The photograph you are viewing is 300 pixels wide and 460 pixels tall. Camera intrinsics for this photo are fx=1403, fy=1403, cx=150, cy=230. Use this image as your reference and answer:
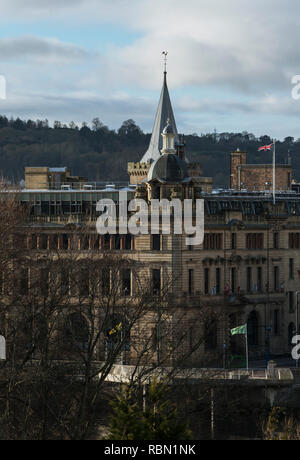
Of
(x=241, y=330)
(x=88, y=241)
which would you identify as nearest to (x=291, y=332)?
(x=241, y=330)

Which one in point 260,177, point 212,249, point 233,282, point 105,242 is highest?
point 260,177

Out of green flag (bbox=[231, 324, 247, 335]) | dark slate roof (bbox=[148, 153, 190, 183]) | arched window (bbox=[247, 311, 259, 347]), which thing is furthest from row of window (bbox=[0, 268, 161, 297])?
arched window (bbox=[247, 311, 259, 347])

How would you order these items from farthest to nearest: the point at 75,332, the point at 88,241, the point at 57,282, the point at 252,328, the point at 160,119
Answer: the point at 160,119, the point at 252,328, the point at 88,241, the point at 57,282, the point at 75,332

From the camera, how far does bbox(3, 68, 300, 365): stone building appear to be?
131 metres

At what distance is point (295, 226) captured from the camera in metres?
149

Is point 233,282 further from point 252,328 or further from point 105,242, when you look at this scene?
point 105,242

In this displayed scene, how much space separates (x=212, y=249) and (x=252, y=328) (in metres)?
9.27

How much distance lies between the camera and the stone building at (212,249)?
430 ft

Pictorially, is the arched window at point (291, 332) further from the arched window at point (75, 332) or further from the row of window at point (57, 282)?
the arched window at point (75, 332)

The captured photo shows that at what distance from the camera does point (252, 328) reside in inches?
5517

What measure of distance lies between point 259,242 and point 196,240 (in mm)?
12000
